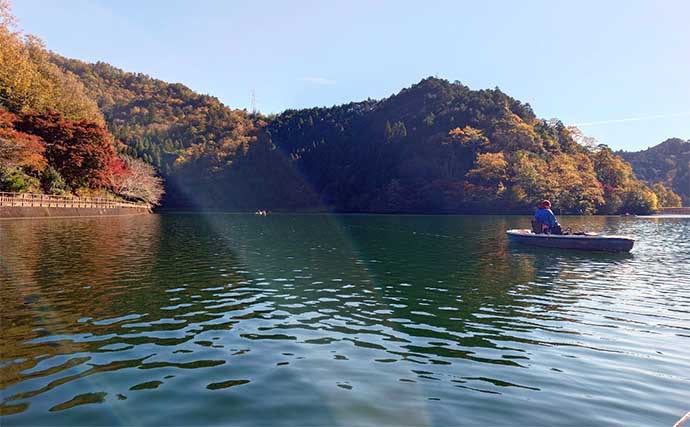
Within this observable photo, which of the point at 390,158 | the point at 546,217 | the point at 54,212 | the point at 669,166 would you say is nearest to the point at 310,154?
the point at 390,158

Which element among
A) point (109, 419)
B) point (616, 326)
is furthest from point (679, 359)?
point (109, 419)

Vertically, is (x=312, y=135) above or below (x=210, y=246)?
above

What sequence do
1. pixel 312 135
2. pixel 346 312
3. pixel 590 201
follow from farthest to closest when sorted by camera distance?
pixel 312 135 → pixel 590 201 → pixel 346 312

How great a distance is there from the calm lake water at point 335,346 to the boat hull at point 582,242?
803cm

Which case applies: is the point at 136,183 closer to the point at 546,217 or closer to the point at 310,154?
the point at 546,217

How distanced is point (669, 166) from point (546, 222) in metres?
193

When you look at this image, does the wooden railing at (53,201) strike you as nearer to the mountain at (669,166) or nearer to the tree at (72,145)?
the tree at (72,145)

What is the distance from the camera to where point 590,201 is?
106438 millimetres

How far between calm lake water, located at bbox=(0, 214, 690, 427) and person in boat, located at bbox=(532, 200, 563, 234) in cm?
1069

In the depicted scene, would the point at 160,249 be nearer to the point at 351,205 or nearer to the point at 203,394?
the point at 203,394

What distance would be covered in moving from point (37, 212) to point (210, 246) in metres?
33.2

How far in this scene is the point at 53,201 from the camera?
55.2 metres

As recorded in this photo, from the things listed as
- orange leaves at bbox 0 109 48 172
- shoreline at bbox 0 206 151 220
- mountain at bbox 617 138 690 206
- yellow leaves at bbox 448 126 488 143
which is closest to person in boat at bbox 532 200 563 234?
shoreline at bbox 0 206 151 220

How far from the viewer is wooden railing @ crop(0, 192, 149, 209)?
47688 millimetres
